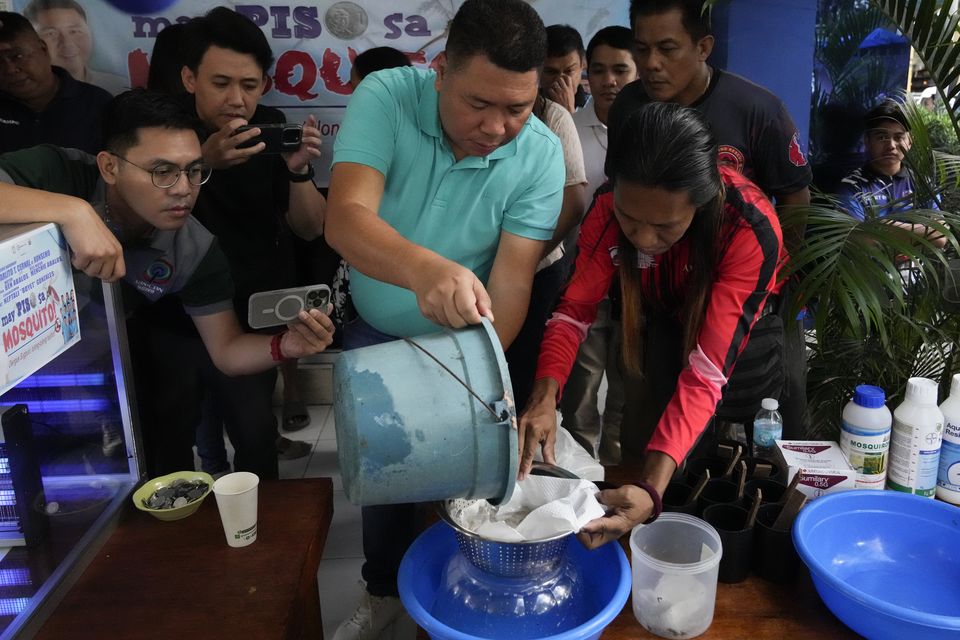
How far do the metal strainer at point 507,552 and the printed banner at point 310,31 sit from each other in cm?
240

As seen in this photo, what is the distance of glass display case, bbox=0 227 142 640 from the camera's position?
1.10 m

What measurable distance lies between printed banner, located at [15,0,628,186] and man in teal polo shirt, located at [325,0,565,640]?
176 centimetres

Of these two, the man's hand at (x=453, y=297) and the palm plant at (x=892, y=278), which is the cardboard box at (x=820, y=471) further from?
the man's hand at (x=453, y=297)

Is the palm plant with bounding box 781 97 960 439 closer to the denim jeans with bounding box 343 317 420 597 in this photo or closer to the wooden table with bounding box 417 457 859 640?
the wooden table with bounding box 417 457 859 640

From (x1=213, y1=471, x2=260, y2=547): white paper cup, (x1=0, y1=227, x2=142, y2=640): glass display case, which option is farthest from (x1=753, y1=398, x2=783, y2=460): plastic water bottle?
(x1=0, y1=227, x2=142, y2=640): glass display case

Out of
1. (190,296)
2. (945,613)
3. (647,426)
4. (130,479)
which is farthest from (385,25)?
(945,613)

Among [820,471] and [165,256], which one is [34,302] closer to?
[165,256]

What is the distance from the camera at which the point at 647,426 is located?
1.81 meters

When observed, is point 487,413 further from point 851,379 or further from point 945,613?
point 851,379

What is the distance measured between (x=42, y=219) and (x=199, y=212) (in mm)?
1188

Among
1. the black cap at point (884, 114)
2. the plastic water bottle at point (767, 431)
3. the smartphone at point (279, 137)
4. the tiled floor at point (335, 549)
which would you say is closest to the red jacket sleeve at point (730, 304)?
the plastic water bottle at point (767, 431)

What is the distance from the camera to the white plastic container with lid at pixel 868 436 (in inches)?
50.0

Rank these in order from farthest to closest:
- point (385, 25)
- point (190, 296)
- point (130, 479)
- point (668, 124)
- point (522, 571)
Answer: point (385, 25) < point (190, 296) < point (130, 479) < point (668, 124) < point (522, 571)

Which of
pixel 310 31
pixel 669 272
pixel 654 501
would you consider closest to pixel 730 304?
pixel 669 272
